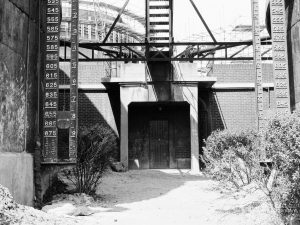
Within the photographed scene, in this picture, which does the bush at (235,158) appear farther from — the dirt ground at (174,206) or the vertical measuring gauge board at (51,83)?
the vertical measuring gauge board at (51,83)

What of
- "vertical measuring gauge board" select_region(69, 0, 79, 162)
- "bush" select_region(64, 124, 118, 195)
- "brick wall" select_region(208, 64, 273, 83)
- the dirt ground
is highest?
"brick wall" select_region(208, 64, 273, 83)

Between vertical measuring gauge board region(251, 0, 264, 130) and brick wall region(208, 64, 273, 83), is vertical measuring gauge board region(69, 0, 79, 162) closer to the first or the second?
vertical measuring gauge board region(251, 0, 264, 130)

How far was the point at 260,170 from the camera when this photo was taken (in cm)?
690

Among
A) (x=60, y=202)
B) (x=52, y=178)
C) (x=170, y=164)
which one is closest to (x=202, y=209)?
(x=60, y=202)

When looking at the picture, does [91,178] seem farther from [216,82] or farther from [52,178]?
[216,82]

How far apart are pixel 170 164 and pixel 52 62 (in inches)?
464

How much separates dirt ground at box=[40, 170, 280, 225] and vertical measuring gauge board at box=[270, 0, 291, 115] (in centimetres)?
202

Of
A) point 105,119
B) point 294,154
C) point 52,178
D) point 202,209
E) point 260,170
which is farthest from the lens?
point 105,119

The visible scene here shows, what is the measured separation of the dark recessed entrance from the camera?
19.8m

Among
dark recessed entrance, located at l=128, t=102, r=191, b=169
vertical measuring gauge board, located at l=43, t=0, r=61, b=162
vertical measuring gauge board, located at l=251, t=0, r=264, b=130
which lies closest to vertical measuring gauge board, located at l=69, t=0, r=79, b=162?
vertical measuring gauge board, located at l=43, t=0, r=61, b=162

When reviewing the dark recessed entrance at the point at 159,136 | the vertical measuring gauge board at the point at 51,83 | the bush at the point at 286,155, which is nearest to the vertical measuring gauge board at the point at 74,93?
the vertical measuring gauge board at the point at 51,83

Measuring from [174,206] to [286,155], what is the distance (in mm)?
4638

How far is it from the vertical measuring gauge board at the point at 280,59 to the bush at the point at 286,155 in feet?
8.74

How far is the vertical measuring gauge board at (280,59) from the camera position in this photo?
8.27m
